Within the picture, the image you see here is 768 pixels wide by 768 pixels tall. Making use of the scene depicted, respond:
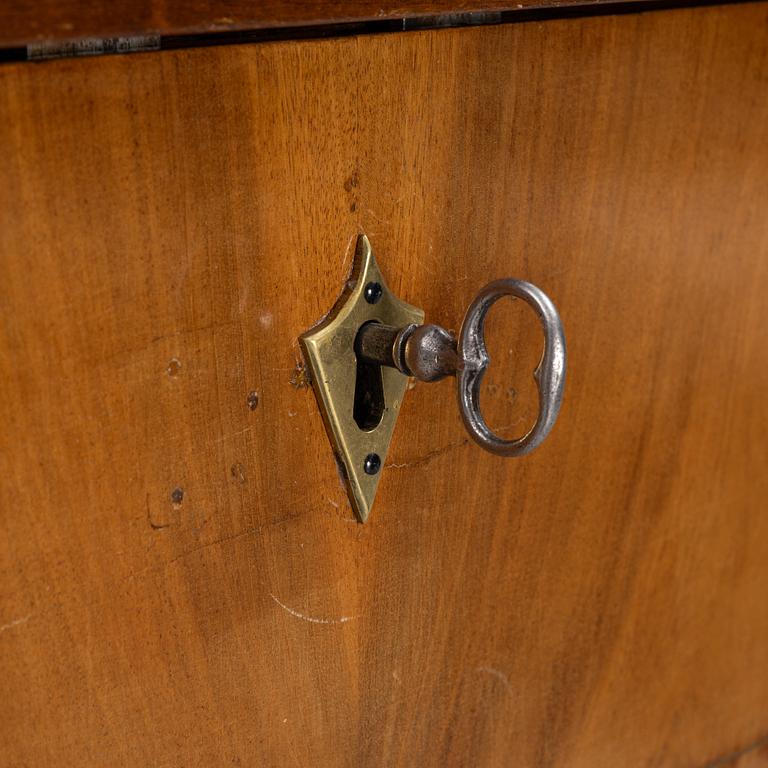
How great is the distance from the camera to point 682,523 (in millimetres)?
556

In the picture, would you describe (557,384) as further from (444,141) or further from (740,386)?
(740,386)

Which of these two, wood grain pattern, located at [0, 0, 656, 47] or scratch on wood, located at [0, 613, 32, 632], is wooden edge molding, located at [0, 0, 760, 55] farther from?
scratch on wood, located at [0, 613, 32, 632]

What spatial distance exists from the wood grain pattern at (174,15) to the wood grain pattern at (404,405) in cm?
2

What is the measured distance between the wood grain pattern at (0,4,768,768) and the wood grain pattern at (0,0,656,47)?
0.08 ft

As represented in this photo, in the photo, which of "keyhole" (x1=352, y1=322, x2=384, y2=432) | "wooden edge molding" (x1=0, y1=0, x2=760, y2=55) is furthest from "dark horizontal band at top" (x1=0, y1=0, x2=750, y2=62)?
"keyhole" (x1=352, y1=322, x2=384, y2=432)

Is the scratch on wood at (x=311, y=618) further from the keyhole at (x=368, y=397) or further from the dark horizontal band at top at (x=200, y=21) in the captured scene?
the dark horizontal band at top at (x=200, y=21)

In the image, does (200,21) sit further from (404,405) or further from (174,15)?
(404,405)

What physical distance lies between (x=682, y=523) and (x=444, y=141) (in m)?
0.25

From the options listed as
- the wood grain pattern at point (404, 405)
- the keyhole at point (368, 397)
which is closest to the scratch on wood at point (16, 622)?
the wood grain pattern at point (404, 405)

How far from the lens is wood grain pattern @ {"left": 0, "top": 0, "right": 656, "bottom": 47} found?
267mm

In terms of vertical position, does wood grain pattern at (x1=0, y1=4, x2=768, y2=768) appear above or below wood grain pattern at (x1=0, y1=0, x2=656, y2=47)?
below

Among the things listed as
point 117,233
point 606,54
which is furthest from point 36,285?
point 606,54

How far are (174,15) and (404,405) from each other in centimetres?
18

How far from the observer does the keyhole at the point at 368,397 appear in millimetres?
403
